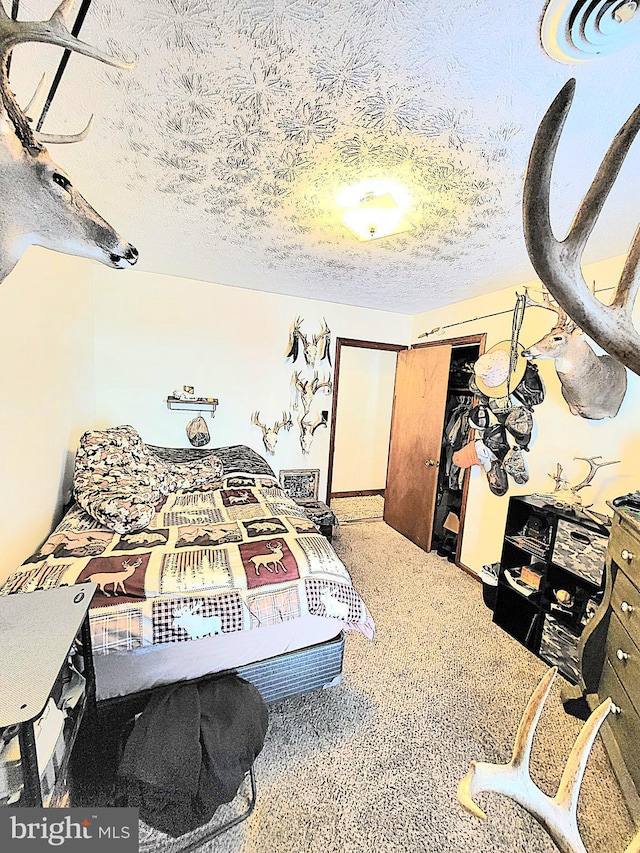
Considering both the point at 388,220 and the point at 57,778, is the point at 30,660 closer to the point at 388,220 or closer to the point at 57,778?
the point at 57,778

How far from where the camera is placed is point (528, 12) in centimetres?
80

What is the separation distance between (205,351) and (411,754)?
3.22 metres

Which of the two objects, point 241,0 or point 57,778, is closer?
point 241,0

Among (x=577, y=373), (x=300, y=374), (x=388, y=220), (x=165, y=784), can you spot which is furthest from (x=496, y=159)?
(x=300, y=374)

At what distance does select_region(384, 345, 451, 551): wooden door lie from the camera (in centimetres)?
346

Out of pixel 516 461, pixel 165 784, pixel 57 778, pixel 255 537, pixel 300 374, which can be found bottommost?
pixel 165 784

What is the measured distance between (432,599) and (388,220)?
2.60 meters

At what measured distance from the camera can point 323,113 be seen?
1.14 m

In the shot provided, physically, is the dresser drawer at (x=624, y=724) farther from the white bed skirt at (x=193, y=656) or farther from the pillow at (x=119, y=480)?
the pillow at (x=119, y=480)

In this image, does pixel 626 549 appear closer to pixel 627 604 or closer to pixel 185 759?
pixel 627 604

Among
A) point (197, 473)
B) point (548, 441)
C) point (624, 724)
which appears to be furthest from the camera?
point (197, 473)

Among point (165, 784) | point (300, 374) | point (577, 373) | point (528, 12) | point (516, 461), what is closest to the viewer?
point (528, 12)

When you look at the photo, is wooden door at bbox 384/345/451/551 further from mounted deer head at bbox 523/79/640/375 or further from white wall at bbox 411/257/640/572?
mounted deer head at bbox 523/79/640/375

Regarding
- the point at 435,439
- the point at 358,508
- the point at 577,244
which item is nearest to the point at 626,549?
the point at 577,244
